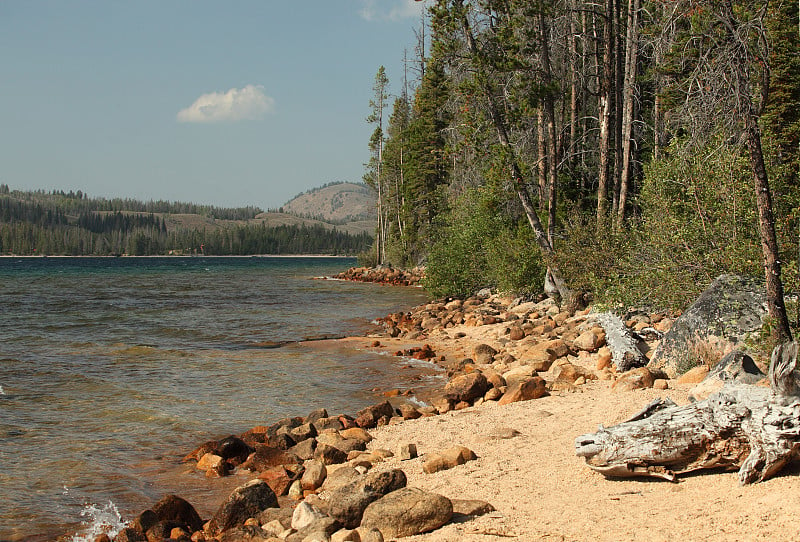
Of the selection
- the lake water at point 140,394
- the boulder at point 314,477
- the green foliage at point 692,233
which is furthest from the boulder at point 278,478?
the green foliage at point 692,233

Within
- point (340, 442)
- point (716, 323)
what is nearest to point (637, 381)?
point (716, 323)

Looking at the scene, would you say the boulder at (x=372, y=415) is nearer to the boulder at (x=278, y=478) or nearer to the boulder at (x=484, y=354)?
the boulder at (x=278, y=478)

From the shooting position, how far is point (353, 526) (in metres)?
5.38

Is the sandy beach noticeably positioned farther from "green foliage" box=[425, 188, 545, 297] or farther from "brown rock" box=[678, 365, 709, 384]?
"green foliage" box=[425, 188, 545, 297]

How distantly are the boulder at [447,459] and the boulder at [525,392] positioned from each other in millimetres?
2800

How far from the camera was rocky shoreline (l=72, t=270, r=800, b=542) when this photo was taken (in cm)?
520

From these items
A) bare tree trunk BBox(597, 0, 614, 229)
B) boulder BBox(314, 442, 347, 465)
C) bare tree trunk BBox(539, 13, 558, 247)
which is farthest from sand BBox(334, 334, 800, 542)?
bare tree trunk BBox(539, 13, 558, 247)

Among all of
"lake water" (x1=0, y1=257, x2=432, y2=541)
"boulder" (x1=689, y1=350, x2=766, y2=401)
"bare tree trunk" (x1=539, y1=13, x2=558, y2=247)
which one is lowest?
"lake water" (x1=0, y1=257, x2=432, y2=541)

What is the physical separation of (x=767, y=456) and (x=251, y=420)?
7.33 meters

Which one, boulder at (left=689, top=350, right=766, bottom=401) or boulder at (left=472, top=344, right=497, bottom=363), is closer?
boulder at (left=689, top=350, right=766, bottom=401)

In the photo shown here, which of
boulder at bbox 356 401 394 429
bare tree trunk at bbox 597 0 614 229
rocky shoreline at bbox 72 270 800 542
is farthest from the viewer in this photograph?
bare tree trunk at bbox 597 0 614 229

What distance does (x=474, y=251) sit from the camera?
85.5 ft

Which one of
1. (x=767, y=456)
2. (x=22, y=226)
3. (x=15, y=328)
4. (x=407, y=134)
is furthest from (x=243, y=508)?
(x=22, y=226)

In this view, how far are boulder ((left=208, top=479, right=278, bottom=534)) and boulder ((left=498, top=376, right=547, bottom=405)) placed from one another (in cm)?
406
